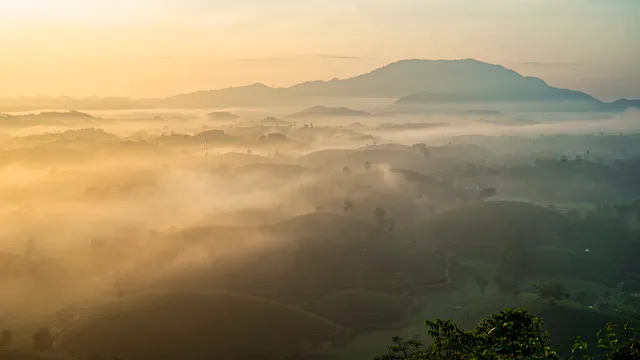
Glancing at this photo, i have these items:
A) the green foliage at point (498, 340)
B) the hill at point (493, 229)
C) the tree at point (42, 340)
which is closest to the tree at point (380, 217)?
the hill at point (493, 229)

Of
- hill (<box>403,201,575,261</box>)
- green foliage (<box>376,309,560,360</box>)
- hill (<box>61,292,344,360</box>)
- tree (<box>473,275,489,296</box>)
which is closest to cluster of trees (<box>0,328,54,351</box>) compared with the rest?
hill (<box>61,292,344,360</box>)

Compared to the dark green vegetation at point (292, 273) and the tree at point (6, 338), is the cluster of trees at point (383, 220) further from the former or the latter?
the tree at point (6, 338)

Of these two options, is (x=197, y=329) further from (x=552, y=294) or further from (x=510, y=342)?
(x=510, y=342)

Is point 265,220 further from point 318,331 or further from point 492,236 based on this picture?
point 318,331

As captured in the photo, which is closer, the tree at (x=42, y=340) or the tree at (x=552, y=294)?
the tree at (x=42, y=340)

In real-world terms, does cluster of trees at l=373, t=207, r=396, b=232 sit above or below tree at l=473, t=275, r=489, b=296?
above

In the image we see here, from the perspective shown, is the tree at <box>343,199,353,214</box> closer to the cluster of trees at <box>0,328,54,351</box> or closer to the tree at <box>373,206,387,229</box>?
the tree at <box>373,206,387,229</box>
